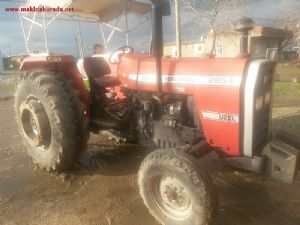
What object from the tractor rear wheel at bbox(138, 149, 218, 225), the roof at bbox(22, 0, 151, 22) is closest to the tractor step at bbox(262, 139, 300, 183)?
the tractor rear wheel at bbox(138, 149, 218, 225)

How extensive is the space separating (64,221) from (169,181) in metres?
1.19

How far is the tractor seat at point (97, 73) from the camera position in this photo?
433 cm

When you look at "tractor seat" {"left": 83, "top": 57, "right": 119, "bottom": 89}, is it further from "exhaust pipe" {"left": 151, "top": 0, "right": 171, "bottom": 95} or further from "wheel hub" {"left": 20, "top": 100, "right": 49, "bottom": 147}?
"exhaust pipe" {"left": 151, "top": 0, "right": 171, "bottom": 95}

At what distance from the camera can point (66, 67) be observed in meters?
4.34

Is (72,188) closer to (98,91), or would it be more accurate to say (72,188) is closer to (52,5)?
(98,91)

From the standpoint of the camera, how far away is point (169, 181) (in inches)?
118

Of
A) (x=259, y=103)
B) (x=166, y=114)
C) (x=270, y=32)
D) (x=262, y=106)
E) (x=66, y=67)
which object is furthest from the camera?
(x=270, y=32)

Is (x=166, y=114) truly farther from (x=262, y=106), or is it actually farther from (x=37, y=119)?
(x=37, y=119)

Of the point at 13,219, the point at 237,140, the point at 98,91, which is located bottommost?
the point at 13,219

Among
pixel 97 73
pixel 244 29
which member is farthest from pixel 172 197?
pixel 97 73

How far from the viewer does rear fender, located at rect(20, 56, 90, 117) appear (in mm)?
4230

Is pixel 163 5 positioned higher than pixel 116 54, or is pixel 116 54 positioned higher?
pixel 163 5

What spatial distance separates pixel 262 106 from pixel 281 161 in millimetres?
584

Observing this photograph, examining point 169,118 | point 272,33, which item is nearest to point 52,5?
point 169,118
